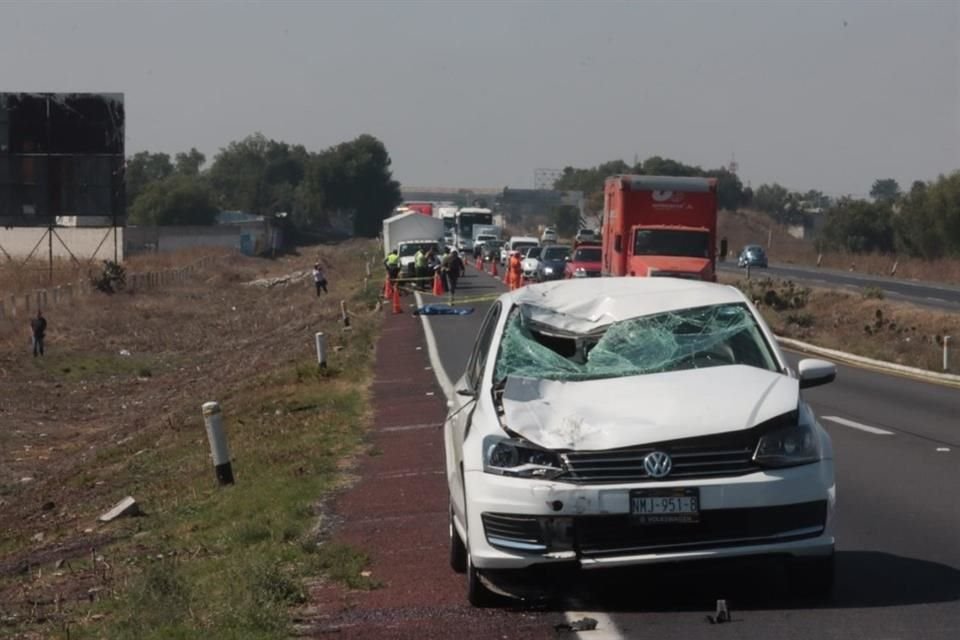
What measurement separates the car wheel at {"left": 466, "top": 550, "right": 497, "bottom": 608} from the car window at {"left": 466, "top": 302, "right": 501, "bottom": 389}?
1.26 m

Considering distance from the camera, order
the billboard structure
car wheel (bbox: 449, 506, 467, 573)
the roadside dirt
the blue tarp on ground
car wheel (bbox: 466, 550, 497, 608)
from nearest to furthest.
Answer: car wheel (bbox: 466, 550, 497, 608) < car wheel (bbox: 449, 506, 467, 573) < the roadside dirt < the blue tarp on ground < the billboard structure

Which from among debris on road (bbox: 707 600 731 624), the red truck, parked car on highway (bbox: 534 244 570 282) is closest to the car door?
debris on road (bbox: 707 600 731 624)

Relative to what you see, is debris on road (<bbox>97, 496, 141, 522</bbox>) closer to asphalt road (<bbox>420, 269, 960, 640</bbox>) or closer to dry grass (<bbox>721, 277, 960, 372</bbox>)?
asphalt road (<bbox>420, 269, 960, 640</bbox>)

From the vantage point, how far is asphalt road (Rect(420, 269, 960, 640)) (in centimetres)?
749

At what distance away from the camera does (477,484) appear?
786 centimetres

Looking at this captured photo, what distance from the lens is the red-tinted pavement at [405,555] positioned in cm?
783

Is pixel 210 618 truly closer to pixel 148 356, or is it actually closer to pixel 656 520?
pixel 656 520

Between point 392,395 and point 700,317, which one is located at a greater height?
point 700,317

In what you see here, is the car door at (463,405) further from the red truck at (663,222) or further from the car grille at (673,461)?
the red truck at (663,222)

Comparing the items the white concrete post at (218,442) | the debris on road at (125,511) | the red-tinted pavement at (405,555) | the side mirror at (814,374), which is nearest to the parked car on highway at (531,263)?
the red-tinted pavement at (405,555)

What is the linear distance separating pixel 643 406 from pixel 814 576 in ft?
4.16

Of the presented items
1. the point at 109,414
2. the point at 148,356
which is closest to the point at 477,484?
the point at 109,414

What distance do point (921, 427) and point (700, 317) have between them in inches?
370

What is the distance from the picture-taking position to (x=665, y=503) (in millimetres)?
7543
